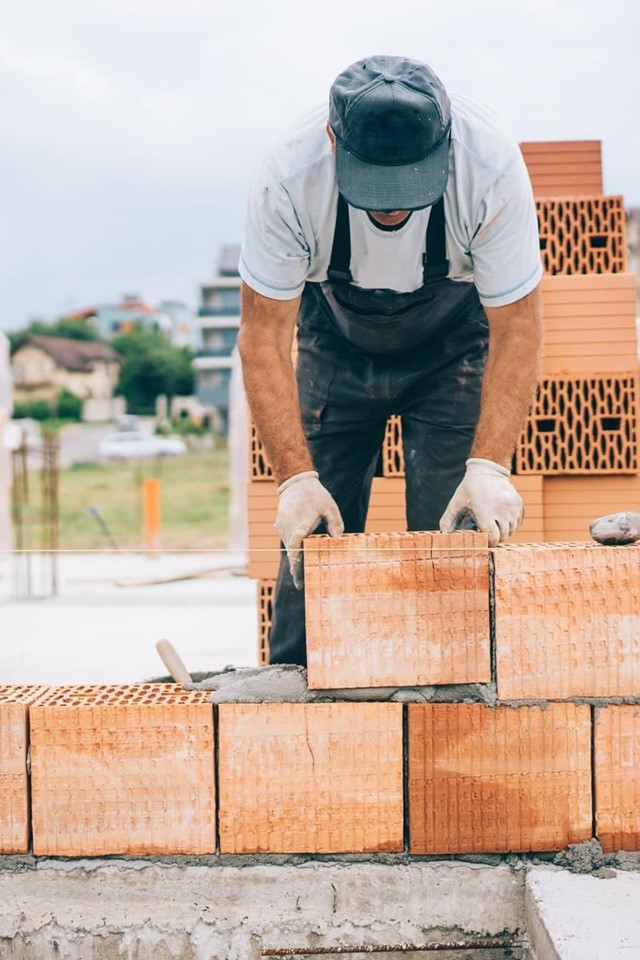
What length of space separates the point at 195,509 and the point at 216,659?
18791 millimetres

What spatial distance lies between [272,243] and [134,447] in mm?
37189

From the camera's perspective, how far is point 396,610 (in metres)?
2.46

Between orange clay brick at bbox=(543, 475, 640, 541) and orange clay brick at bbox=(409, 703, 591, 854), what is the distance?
2082 mm

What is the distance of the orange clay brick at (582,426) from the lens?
14.3 feet

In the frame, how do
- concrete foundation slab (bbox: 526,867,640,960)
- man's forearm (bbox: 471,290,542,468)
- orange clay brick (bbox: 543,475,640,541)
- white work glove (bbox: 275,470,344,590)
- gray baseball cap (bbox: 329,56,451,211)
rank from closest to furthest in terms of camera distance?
concrete foundation slab (bbox: 526,867,640,960) < gray baseball cap (bbox: 329,56,451,211) < white work glove (bbox: 275,470,344,590) < man's forearm (bbox: 471,290,542,468) < orange clay brick (bbox: 543,475,640,541)

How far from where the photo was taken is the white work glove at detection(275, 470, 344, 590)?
2.61 meters

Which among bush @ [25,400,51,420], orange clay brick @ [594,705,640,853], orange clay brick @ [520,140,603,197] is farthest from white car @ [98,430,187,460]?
orange clay brick @ [594,705,640,853]

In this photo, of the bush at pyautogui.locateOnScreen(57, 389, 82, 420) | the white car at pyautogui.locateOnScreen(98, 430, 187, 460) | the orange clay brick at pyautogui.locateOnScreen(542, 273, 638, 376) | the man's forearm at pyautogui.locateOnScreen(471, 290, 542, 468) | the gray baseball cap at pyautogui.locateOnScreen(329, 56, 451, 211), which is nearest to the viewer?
the gray baseball cap at pyautogui.locateOnScreen(329, 56, 451, 211)

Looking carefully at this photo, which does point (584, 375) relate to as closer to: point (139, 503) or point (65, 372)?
point (139, 503)

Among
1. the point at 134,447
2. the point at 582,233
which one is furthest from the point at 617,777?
the point at 134,447

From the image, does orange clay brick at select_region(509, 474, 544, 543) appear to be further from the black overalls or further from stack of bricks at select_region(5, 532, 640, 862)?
stack of bricks at select_region(5, 532, 640, 862)

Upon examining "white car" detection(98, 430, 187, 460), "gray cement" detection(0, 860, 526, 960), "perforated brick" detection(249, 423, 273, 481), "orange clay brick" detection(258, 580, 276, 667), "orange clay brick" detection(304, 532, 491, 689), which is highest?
"perforated brick" detection(249, 423, 273, 481)

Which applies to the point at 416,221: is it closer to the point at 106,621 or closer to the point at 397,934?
the point at 397,934

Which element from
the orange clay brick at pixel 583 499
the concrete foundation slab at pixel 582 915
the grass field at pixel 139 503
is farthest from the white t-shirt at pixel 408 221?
the grass field at pixel 139 503
